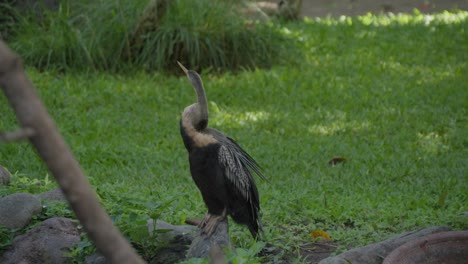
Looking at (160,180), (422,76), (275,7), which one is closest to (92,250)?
(160,180)

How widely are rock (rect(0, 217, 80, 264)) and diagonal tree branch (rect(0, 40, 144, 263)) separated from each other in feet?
9.44

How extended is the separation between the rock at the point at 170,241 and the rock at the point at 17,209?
2.45 feet

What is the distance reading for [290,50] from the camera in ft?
32.1

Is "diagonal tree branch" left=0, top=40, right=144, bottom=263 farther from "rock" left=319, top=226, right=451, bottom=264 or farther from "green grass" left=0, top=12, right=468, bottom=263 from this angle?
"rock" left=319, top=226, right=451, bottom=264

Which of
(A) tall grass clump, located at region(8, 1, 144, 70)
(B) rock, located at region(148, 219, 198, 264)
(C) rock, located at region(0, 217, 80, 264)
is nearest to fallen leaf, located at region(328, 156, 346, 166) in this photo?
(B) rock, located at region(148, 219, 198, 264)

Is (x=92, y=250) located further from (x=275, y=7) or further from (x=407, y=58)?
(x=275, y=7)

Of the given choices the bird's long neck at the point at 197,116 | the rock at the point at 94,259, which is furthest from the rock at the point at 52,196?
the bird's long neck at the point at 197,116

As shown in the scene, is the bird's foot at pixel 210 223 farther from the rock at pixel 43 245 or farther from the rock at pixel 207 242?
the rock at pixel 43 245

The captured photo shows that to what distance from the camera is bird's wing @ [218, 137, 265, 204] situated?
439cm

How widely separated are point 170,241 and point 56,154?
295 cm

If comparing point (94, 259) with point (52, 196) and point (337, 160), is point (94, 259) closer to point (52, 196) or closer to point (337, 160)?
point (52, 196)

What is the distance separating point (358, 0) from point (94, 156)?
7.94 meters

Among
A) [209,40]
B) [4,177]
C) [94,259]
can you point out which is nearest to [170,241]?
[94,259]

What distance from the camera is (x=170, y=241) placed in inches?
177
